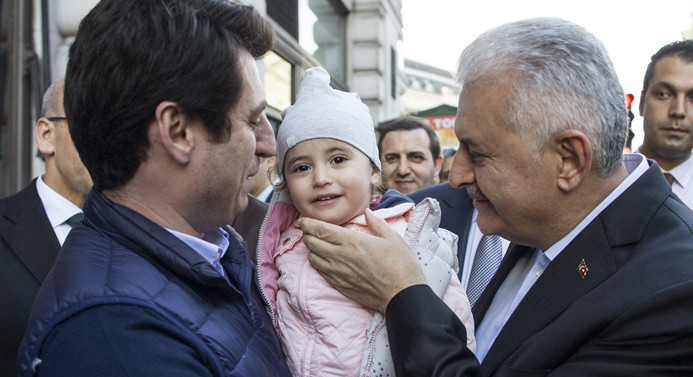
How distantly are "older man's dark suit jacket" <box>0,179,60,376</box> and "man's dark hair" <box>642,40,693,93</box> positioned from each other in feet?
13.8

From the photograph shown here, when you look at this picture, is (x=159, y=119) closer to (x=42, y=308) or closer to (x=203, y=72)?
(x=203, y=72)

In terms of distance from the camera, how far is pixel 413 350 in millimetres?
1728

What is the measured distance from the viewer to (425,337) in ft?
5.62

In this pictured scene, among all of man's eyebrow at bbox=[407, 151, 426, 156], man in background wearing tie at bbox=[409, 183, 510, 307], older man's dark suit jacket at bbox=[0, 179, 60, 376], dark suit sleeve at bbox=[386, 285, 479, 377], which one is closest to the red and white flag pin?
dark suit sleeve at bbox=[386, 285, 479, 377]

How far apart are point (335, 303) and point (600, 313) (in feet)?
2.89

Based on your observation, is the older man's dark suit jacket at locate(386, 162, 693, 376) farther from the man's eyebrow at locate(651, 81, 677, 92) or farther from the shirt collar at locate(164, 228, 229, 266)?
the man's eyebrow at locate(651, 81, 677, 92)

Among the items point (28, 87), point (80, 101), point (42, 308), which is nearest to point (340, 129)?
point (80, 101)

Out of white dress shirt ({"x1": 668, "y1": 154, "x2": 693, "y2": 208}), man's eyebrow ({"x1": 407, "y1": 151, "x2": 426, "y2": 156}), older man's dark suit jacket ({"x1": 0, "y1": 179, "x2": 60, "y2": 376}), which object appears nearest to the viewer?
older man's dark suit jacket ({"x1": 0, "y1": 179, "x2": 60, "y2": 376})

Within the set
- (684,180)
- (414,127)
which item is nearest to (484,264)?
(684,180)

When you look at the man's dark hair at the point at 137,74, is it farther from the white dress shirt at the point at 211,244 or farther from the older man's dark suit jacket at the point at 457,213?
the older man's dark suit jacket at the point at 457,213

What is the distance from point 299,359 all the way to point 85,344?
3.17 feet

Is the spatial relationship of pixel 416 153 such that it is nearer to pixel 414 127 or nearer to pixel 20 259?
pixel 414 127

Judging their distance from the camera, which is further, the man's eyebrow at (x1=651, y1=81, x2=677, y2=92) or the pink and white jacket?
the man's eyebrow at (x1=651, y1=81, x2=677, y2=92)

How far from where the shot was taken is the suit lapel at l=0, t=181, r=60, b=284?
2648mm
